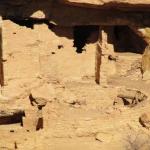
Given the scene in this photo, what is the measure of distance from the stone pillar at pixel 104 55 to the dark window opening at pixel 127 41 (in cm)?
68

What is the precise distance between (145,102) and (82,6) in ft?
8.91

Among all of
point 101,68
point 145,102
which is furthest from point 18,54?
point 145,102

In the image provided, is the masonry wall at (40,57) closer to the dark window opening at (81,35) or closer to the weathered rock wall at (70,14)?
the weathered rock wall at (70,14)

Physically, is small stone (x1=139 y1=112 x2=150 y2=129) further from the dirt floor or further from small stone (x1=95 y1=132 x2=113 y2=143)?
small stone (x1=95 y1=132 x2=113 y2=143)

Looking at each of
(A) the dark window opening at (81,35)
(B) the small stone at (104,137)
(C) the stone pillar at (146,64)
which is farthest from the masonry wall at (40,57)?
(B) the small stone at (104,137)

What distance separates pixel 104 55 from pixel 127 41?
1484mm

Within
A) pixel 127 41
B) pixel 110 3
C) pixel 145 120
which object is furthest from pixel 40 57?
pixel 145 120

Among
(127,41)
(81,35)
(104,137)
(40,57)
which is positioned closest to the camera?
(104,137)

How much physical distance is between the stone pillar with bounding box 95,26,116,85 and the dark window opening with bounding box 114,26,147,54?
683 millimetres

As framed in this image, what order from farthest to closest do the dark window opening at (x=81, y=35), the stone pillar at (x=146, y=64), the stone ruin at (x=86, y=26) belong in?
the dark window opening at (x=81, y=35) → the stone pillar at (x=146, y=64) → the stone ruin at (x=86, y=26)

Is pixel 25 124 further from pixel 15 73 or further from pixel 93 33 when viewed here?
pixel 93 33

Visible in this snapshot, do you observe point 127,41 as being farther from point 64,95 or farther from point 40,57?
point 64,95

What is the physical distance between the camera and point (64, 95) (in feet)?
38.7

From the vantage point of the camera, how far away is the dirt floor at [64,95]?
10125 mm
